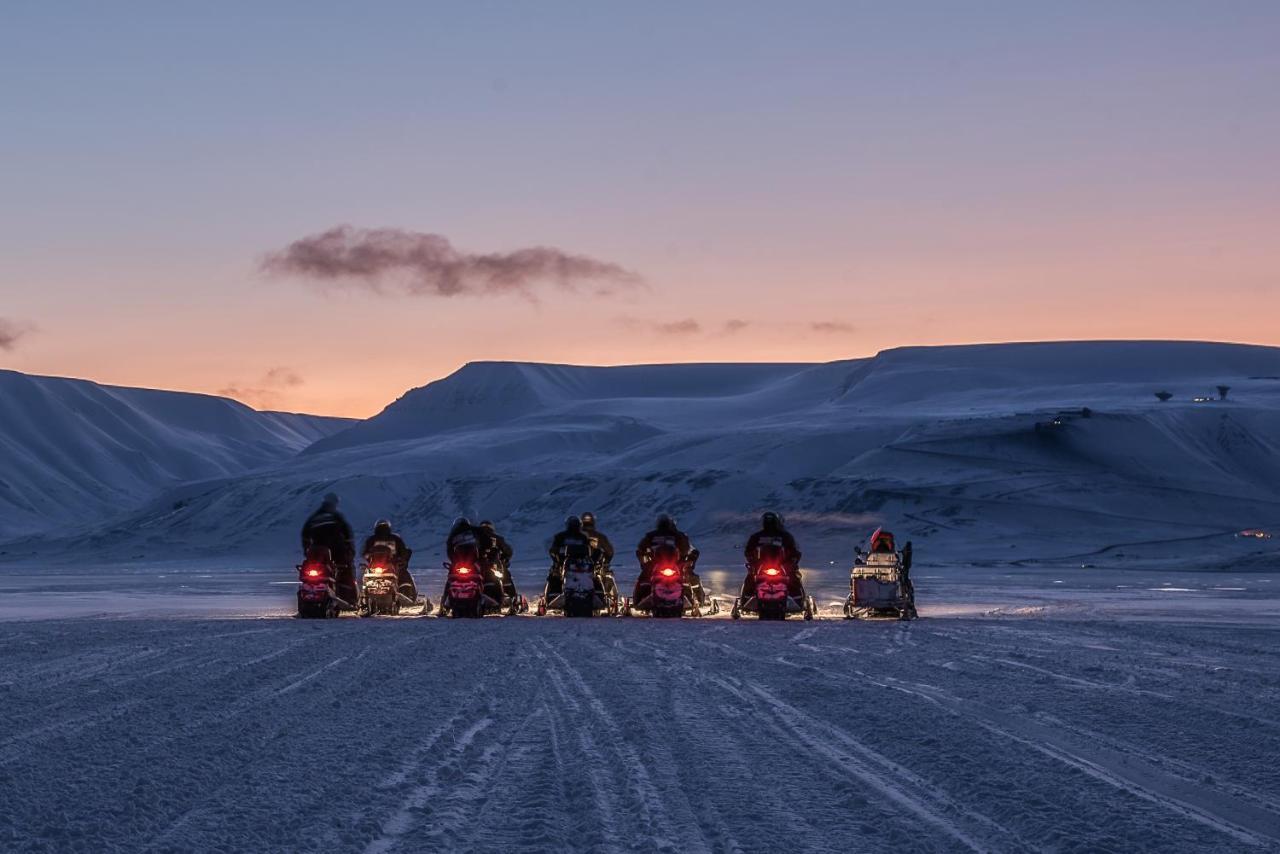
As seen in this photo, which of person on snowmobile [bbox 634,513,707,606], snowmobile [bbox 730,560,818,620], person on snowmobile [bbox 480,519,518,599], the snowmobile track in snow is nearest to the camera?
the snowmobile track in snow

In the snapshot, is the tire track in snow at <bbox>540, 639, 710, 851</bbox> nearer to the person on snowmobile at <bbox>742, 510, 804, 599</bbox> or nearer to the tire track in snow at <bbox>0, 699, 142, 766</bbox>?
the tire track in snow at <bbox>0, 699, 142, 766</bbox>

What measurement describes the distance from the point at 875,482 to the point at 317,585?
8408cm

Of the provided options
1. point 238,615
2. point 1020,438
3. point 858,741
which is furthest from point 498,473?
point 858,741

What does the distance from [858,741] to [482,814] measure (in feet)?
11.5

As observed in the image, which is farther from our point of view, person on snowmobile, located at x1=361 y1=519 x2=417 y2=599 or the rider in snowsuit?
person on snowmobile, located at x1=361 y1=519 x2=417 y2=599

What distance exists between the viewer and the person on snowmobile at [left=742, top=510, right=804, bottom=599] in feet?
82.1

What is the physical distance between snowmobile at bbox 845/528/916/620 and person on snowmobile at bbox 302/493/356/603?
309 inches

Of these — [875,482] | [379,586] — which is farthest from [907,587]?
[875,482]

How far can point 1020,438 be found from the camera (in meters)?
117

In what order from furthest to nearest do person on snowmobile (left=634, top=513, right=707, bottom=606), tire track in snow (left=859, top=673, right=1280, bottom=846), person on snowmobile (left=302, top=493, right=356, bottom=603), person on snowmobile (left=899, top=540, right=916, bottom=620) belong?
person on snowmobile (left=634, top=513, right=707, bottom=606)
person on snowmobile (left=899, top=540, right=916, bottom=620)
person on snowmobile (left=302, top=493, right=356, bottom=603)
tire track in snow (left=859, top=673, right=1280, bottom=846)

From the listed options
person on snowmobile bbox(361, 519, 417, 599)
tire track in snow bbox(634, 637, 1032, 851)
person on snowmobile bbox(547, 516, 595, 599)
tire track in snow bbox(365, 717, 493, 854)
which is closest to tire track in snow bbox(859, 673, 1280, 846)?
tire track in snow bbox(634, 637, 1032, 851)

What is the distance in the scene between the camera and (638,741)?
10.8 m

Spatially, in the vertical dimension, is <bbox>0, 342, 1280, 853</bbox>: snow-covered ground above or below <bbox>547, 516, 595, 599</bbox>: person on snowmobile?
below

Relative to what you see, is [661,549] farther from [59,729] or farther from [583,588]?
[59,729]
